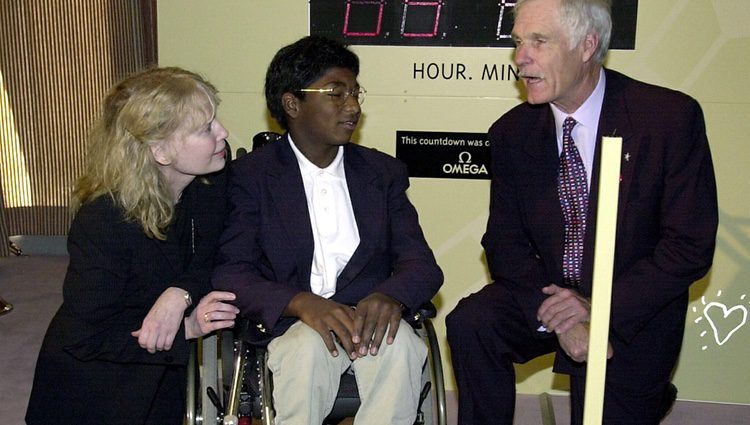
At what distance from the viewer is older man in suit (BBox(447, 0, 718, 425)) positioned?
8.46ft

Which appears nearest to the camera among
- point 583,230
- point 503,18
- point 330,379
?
point 330,379

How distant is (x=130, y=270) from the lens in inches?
97.0

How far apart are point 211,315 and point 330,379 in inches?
13.5

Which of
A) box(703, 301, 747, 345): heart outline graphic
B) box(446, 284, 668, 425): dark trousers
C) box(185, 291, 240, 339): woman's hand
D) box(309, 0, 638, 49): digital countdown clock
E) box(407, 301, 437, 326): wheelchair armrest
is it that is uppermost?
box(309, 0, 638, 49): digital countdown clock

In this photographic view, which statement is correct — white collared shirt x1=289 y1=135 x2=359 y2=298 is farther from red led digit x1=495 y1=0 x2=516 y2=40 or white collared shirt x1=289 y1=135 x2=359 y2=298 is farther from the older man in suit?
red led digit x1=495 y1=0 x2=516 y2=40

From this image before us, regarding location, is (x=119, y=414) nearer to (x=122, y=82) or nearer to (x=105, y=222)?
(x=105, y=222)

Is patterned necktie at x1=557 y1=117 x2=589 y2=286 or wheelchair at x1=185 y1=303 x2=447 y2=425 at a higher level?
patterned necktie at x1=557 y1=117 x2=589 y2=286

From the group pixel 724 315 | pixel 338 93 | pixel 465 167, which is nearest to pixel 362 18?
pixel 465 167

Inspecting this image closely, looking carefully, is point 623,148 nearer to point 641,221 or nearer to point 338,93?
point 641,221

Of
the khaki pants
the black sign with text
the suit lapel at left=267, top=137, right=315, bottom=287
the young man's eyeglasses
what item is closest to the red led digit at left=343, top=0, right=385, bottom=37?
the black sign with text

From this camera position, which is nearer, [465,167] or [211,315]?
[211,315]

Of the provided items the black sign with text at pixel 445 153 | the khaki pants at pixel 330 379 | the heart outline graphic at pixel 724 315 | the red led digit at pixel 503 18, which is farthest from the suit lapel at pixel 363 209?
the heart outline graphic at pixel 724 315

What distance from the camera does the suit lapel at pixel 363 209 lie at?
268 cm

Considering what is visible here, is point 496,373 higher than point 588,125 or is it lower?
lower
